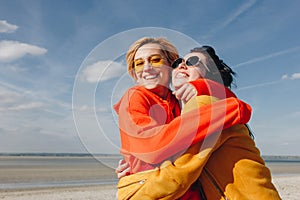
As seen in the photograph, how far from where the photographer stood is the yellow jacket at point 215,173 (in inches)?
77.7

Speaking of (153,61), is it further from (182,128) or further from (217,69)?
(182,128)

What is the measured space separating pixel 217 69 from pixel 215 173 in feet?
2.24

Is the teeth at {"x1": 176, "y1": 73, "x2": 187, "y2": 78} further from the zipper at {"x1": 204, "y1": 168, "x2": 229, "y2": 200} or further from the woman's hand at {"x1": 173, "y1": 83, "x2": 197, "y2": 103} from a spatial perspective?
the zipper at {"x1": 204, "y1": 168, "x2": 229, "y2": 200}

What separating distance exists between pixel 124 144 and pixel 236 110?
0.70 metres

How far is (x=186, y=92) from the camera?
82.8 inches

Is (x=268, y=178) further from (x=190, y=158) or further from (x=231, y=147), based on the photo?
(x=190, y=158)

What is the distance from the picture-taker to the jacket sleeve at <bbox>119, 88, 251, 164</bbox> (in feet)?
6.48

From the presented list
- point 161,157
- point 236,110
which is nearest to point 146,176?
point 161,157

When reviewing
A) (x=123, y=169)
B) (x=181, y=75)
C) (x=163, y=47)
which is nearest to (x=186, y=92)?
(x=181, y=75)

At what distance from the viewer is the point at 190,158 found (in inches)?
78.5

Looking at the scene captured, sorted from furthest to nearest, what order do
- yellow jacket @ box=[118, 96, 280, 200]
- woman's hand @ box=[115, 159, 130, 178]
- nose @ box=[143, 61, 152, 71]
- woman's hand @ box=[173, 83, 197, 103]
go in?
nose @ box=[143, 61, 152, 71] → woman's hand @ box=[115, 159, 130, 178] → woman's hand @ box=[173, 83, 197, 103] → yellow jacket @ box=[118, 96, 280, 200]

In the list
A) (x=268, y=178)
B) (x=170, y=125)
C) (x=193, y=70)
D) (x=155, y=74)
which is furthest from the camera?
(x=155, y=74)

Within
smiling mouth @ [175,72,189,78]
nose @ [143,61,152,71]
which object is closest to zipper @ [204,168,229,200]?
smiling mouth @ [175,72,189,78]

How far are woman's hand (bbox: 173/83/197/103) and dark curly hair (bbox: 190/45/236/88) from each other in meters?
0.25
